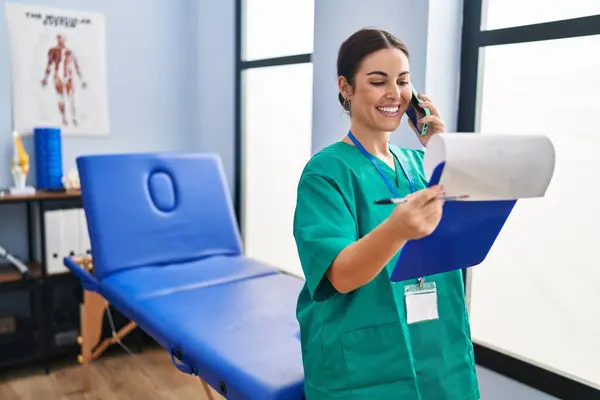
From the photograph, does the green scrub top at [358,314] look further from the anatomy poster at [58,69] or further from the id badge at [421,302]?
the anatomy poster at [58,69]

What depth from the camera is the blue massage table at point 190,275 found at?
1397 millimetres

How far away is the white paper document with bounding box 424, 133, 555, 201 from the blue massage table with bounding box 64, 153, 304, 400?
25.9 inches

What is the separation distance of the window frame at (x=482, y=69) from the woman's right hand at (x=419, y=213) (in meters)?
1.15

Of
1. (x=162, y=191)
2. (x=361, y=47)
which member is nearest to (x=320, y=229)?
(x=361, y=47)

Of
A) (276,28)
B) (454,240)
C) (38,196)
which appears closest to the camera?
(454,240)

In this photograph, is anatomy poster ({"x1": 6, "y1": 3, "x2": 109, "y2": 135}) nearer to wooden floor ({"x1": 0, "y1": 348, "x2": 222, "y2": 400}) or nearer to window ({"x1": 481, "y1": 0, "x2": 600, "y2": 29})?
wooden floor ({"x1": 0, "y1": 348, "x2": 222, "y2": 400})

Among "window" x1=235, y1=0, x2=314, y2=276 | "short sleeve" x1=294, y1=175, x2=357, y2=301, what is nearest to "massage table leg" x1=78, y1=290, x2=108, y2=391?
"window" x1=235, y1=0, x2=314, y2=276

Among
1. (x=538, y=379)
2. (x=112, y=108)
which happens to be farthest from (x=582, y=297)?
(x=112, y=108)

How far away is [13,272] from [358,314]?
83.9 inches

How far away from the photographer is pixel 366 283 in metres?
0.97

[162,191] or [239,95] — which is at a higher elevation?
[239,95]

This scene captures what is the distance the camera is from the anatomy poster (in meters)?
2.73

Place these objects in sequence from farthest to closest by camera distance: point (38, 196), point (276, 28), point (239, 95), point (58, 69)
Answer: point (239, 95) → point (276, 28) → point (58, 69) → point (38, 196)

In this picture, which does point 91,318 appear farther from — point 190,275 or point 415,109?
point 415,109
